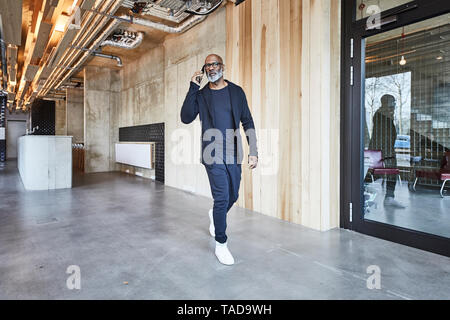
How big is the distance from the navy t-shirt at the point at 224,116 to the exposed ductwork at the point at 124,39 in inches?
179

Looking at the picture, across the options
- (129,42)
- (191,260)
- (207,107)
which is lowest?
(191,260)

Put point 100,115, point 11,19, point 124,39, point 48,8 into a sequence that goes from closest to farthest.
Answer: point 48,8 < point 11,19 < point 124,39 < point 100,115

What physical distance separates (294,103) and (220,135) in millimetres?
1384

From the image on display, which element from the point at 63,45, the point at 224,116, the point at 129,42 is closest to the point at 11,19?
the point at 63,45

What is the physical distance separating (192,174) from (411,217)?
137 inches

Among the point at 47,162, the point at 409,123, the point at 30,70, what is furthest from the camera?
the point at 30,70

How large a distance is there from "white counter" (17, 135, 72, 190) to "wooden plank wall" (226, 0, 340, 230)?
157 inches

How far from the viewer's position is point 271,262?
2.11 m

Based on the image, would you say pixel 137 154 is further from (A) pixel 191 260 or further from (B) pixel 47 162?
(A) pixel 191 260

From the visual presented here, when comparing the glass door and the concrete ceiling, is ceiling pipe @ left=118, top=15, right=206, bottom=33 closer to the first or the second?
the concrete ceiling

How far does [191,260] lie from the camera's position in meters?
2.14
